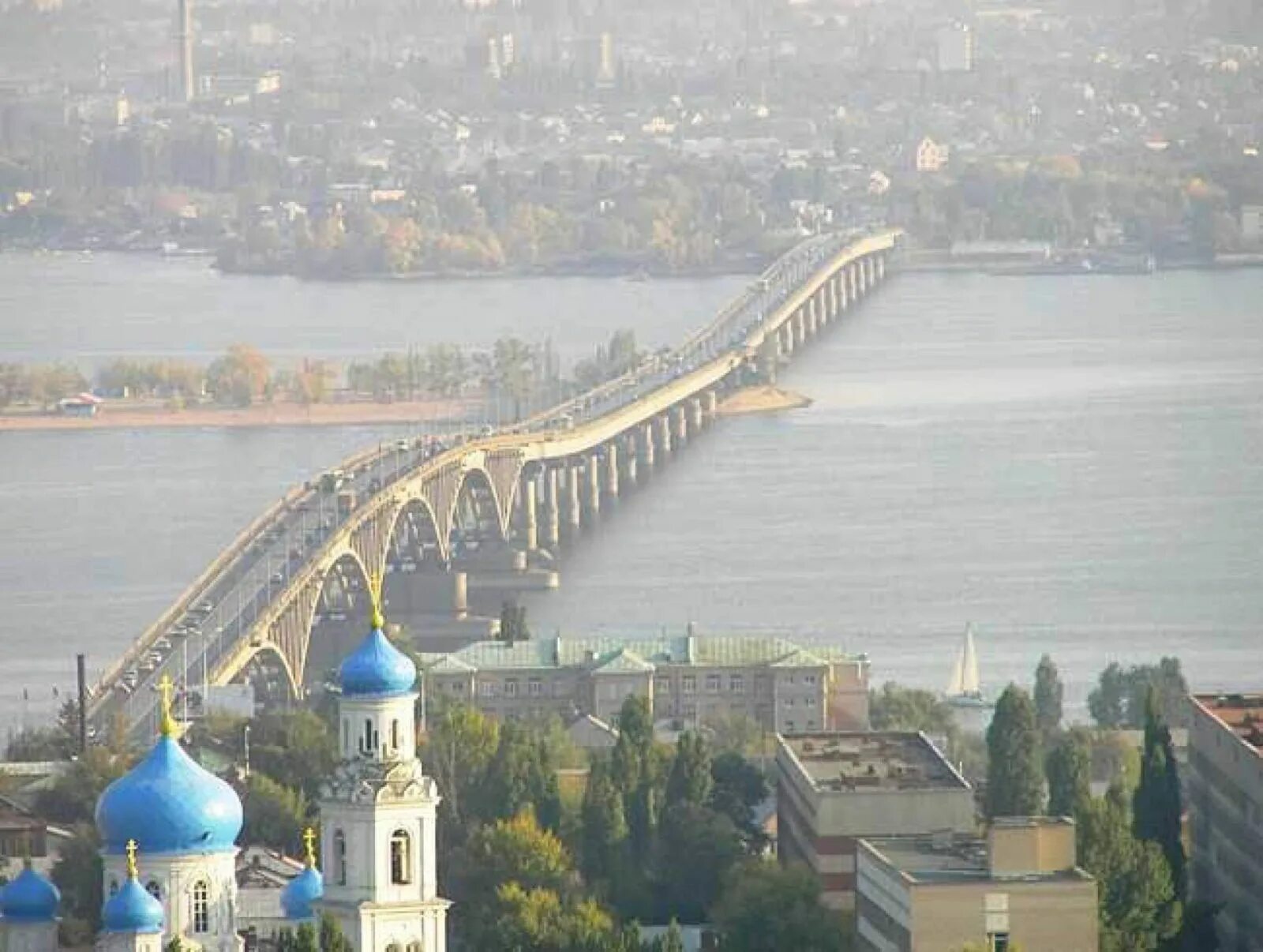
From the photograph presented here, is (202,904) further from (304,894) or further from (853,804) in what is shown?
(853,804)

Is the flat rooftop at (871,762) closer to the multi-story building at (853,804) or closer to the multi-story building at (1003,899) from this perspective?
the multi-story building at (853,804)

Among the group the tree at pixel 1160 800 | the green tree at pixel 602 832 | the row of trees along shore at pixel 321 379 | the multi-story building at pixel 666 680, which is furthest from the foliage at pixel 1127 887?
the row of trees along shore at pixel 321 379

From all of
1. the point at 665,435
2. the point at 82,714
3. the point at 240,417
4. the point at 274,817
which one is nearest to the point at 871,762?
the point at 274,817

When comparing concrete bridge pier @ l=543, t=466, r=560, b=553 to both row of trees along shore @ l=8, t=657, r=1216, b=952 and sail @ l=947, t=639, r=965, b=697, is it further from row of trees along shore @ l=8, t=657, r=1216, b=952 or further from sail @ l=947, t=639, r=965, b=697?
row of trees along shore @ l=8, t=657, r=1216, b=952

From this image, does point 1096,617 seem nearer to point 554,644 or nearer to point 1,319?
point 554,644

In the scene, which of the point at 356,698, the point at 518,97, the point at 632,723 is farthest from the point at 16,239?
the point at 356,698

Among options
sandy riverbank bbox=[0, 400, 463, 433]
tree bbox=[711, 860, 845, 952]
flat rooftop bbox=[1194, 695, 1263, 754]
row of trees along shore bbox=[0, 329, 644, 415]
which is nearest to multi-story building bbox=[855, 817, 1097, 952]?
tree bbox=[711, 860, 845, 952]
